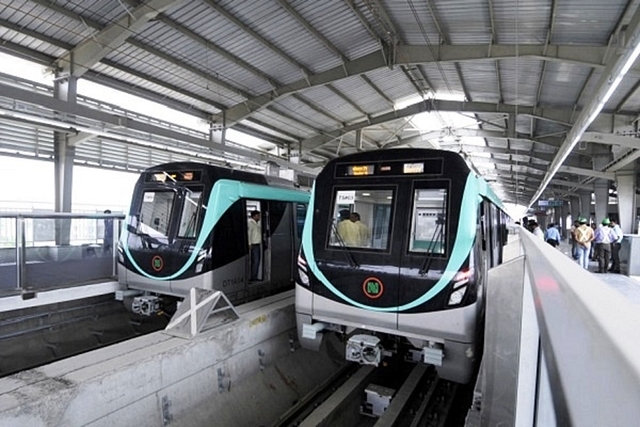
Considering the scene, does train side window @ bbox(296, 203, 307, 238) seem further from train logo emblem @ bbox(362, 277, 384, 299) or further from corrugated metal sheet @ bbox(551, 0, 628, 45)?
corrugated metal sheet @ bbox(551, 0, 628, 45)

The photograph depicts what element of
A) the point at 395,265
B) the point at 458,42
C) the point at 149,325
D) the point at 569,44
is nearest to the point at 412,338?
the point at 395,265

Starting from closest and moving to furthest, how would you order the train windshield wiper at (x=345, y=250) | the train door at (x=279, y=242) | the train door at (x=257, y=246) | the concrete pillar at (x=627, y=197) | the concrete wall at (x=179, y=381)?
1. the concrete wall at (x=179, y=381)
2. the train windshield wiper at (x=345, y=250)
3. the train door at (x=257, y=246)
4. the train door at (x=279, y=242)
5. the concrete pillar at (x=627, y=197)

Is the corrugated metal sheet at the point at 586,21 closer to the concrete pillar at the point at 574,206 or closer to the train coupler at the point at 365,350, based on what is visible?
the train coupler at the point at 365,350

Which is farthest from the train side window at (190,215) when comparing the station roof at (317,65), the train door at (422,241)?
the station roof at (317,65)

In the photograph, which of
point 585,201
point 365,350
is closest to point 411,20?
point 365,350

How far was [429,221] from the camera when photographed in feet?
15.5

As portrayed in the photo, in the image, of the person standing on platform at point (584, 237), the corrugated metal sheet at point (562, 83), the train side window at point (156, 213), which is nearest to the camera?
the train side window at point (156, 213)

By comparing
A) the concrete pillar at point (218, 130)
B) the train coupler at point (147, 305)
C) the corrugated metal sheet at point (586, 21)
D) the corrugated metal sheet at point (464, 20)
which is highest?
the corrugated metal sheet at point (464, 20)

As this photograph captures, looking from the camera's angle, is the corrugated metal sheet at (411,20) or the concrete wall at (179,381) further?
the corrugated metal sheet at (411,20)

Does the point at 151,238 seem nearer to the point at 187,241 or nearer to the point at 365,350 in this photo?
the point at 187,241

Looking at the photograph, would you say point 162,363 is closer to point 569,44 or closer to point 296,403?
point 296,403

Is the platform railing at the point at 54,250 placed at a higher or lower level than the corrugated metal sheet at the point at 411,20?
lower

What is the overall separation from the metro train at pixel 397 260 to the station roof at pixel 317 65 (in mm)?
4152

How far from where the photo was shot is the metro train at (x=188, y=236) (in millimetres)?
6297
